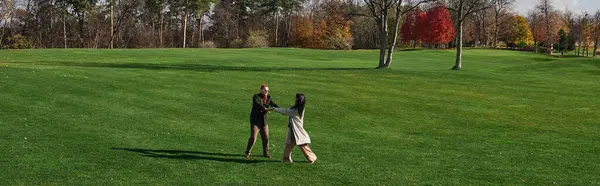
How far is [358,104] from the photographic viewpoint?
2684 centimetres

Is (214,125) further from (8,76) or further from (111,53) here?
(111,53)

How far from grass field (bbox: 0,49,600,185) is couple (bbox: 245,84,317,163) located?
0.42 metres

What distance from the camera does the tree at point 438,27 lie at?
314 ft

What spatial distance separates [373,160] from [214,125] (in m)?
6.87

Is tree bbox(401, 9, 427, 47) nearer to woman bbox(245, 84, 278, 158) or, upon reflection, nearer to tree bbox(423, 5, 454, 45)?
tree bbox(423, 5, 454, 45)

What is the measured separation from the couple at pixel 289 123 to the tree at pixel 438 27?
276 feet

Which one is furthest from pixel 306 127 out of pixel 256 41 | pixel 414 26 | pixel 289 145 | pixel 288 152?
pixel 414 26

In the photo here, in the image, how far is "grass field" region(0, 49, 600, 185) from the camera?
557 inches

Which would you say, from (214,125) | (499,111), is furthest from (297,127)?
(499,111)

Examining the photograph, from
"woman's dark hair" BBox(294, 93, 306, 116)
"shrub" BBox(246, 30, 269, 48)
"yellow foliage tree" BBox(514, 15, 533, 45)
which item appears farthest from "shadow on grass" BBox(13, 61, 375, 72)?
"yellow foliage tree" BBox(514, 15, 533, 45)

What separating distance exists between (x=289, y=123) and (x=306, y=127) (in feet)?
19.9

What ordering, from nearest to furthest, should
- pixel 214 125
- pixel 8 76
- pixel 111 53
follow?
pixel 214 125, pixel 8 76, pixel 111 53

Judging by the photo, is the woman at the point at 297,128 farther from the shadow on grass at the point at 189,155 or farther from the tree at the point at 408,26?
the tree at the point at 408,26

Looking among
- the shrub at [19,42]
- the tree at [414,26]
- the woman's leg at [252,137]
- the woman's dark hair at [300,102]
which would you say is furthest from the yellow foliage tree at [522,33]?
the woman's dark hair at [300,102]
